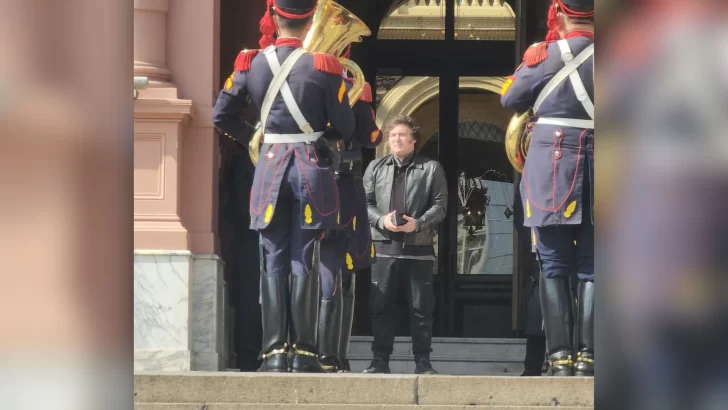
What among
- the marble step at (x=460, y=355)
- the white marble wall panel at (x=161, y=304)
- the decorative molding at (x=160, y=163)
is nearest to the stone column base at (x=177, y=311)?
the white marble wall panel at (x=161, y=304)

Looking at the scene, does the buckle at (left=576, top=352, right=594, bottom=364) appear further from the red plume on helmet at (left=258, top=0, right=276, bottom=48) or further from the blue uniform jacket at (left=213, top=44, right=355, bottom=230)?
the red plume on helmet at (left=258, top=0, right=276, bottom=48)

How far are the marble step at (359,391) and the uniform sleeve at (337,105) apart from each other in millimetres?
1526

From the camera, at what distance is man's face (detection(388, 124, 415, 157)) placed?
8250mm

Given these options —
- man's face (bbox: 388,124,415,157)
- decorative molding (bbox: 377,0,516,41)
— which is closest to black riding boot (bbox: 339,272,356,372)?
man's face (bbox: 388,124,415,157)

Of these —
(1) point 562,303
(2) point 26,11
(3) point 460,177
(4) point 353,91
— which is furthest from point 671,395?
(3) point 460,177

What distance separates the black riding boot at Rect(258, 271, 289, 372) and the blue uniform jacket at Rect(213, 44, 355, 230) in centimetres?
26

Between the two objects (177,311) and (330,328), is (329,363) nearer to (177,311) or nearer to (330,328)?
(330,328)

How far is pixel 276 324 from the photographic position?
6160 millimetres

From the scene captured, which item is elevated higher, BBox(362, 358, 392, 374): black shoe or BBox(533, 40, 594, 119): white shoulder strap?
BBox(533, 40, 594, 119): white shoulder strap

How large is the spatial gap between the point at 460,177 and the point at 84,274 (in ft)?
33.8

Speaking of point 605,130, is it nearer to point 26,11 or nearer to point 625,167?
point 625,167

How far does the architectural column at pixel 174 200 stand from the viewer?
877 centimetres

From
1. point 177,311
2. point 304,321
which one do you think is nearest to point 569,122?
point 304,321

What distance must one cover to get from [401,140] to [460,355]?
2454mm
